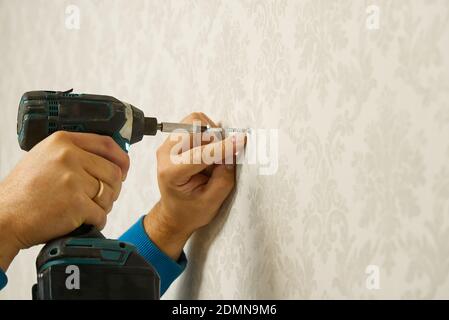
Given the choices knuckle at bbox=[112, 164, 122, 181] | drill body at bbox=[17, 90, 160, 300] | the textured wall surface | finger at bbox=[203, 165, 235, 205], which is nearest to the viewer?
the textured wall surface

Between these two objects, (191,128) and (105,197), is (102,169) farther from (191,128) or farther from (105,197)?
(191,128)

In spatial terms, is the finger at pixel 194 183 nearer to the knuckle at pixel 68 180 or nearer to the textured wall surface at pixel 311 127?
the textured wall surface at pixel 311 127

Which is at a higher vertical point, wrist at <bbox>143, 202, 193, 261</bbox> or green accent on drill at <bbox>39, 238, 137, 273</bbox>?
green accent on drill at <bbox>39, 238, 137, 273</bbox>

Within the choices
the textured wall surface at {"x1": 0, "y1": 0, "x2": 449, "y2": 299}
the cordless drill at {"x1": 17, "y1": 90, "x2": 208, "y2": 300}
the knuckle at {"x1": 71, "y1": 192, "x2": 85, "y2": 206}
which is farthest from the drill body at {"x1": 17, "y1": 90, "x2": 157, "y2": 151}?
the textured wall surface at {"x1": 0, "y1": 0, "x2": 449, "y2": 299}

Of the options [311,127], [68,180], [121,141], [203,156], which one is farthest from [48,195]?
[311,127]

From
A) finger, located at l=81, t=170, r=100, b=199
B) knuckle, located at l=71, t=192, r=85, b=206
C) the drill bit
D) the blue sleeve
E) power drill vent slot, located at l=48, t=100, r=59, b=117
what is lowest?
the blue sleeve

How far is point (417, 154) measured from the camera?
0.63 metres

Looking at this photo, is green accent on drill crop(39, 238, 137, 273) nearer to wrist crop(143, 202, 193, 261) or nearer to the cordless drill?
the cordless drill

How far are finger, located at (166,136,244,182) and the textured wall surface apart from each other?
46 mm

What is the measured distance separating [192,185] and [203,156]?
76 mm

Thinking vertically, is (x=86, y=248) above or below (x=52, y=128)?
below

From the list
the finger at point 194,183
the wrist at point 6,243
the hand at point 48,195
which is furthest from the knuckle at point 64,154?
the finger at point 194,183

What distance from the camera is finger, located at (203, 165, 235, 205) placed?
0.97 m

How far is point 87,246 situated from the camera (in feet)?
2.52
